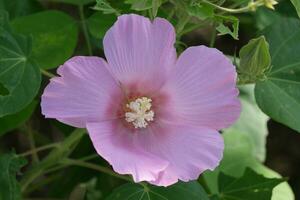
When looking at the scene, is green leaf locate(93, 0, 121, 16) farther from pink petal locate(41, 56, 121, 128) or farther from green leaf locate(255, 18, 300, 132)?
green leaf locate(255, 18, 300, 132)

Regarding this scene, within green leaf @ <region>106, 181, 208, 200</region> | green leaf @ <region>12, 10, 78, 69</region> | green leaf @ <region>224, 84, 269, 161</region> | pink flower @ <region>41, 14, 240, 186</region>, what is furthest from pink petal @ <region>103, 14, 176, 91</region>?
green leaf @ <region>224, 84, 269, 161</region>

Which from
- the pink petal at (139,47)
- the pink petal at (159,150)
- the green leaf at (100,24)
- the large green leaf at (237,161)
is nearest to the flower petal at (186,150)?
the pink petal at (159,150)

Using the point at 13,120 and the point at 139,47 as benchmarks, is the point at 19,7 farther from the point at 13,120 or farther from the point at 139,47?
the point at 139,47

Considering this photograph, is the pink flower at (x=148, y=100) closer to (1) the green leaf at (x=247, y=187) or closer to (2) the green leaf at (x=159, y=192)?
(2) the green leaf at (x=159, y=192)

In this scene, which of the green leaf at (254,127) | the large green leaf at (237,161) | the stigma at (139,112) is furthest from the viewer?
the green leaf at (254,127)

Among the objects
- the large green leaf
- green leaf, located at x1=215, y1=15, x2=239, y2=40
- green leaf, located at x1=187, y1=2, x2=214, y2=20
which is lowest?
the large green leaf

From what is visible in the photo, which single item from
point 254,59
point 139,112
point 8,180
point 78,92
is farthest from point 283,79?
point 8,180
